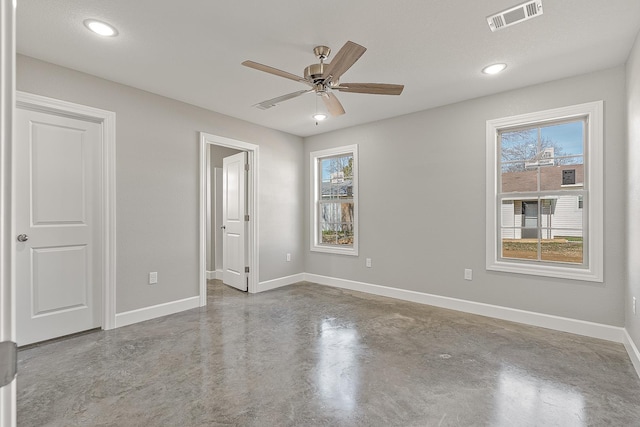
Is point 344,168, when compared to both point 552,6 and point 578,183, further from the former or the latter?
point 552,6

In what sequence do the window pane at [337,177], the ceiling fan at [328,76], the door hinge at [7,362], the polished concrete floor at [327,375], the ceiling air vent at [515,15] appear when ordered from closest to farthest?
1. the door hinge at [7,362]
2. the polished concrete floor at [327,375]
3. the ceiling air vent at [515,15]
4. the ceiling fan at [328,76]
5. the window pane at [337,177]

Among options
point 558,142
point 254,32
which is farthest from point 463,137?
point 254,32

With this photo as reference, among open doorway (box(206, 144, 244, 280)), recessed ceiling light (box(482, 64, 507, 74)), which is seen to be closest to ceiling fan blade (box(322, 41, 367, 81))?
recessed ceiling light (box(482, 64, 507, 74))

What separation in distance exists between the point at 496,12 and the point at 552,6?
1.11 feet

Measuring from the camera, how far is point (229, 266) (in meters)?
5.16

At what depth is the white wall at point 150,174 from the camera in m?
3.02

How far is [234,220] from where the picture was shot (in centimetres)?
500

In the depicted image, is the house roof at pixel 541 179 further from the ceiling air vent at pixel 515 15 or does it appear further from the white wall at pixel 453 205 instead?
the ceiling air vent at pixel 515 15

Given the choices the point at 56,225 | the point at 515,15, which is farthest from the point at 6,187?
the point at 56,225

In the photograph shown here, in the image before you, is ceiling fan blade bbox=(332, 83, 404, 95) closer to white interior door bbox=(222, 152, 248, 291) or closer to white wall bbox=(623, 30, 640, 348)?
white wall bbox=(623, 30, 640, 348)

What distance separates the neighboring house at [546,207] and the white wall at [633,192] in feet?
1.57

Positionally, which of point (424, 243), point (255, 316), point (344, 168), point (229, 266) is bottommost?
point (255, 316)

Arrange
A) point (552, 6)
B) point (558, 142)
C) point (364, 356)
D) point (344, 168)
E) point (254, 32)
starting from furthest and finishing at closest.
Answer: point (344, 168) → point (558, 142) → point (364, 356) → point (254, 32) → point (552, 6)

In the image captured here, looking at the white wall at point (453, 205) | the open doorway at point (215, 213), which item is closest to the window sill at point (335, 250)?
the white wall at point (453, 205)
